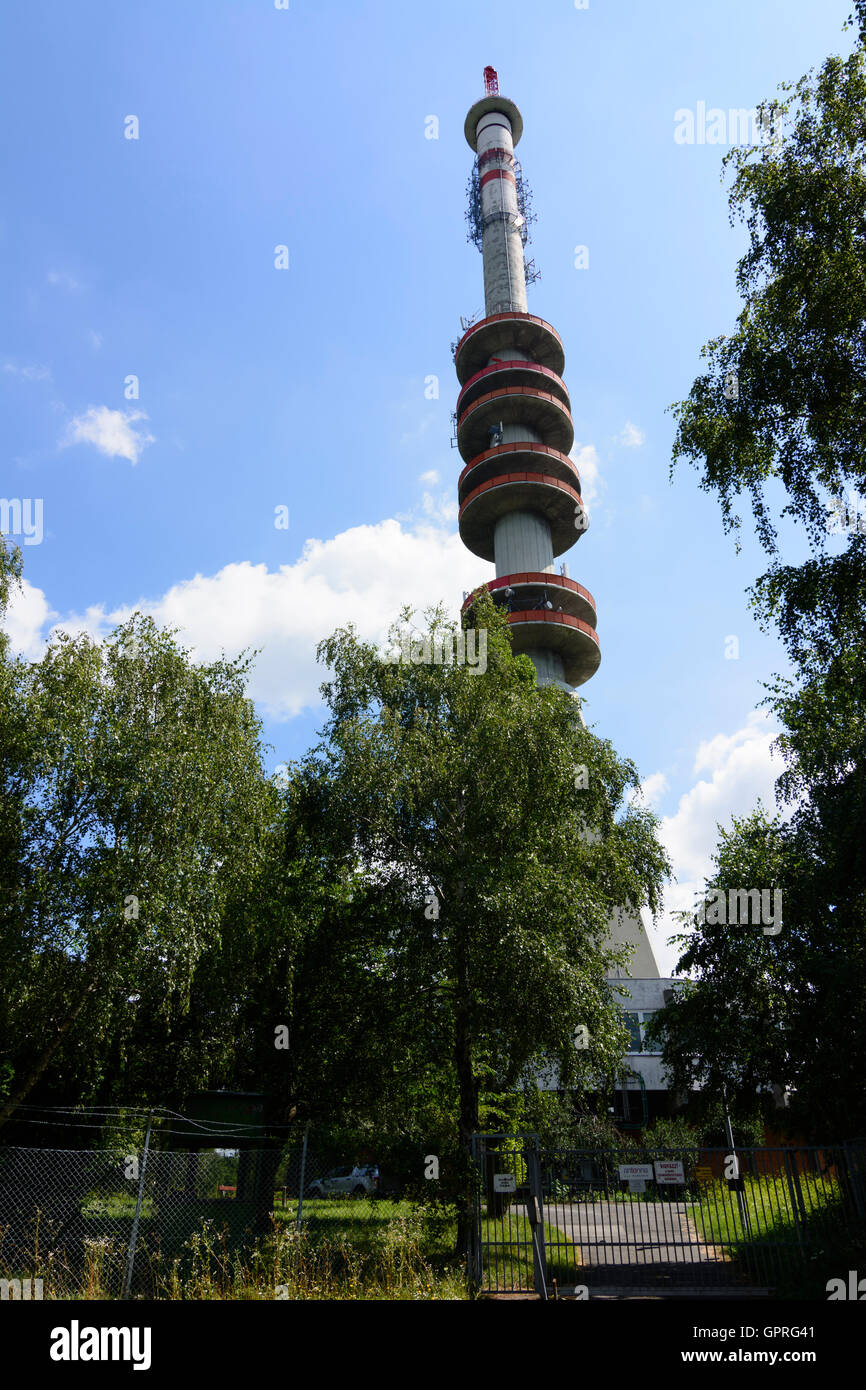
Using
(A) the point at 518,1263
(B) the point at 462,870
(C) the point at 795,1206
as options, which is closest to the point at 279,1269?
(A) the point at 518,1263

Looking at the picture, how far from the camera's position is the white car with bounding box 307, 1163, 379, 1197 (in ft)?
119

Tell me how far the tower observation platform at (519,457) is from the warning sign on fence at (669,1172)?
3976 cm

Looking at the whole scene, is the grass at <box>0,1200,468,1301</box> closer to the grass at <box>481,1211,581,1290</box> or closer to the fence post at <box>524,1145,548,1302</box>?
the grass at <box>481,1211,581,1290</box>

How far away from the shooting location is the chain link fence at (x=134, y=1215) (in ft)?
40.2

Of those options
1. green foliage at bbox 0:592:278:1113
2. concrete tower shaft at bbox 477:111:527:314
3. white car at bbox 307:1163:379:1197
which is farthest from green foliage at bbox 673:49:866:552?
concrete tower shaft at bbox 477:111:527:314

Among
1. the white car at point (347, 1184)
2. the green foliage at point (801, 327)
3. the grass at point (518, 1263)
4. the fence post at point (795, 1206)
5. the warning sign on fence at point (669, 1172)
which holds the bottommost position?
the white car at point (347, 1184)

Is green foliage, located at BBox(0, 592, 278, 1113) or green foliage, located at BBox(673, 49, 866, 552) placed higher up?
green foliage, located at BBox(673, 49, 866, 552)

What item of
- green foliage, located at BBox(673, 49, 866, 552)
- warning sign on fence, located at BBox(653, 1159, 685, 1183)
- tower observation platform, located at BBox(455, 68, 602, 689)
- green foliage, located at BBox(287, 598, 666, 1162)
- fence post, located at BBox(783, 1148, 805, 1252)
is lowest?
fence post, located at BBox(783, 1148, 805, 1252)

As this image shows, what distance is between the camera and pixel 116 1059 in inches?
867

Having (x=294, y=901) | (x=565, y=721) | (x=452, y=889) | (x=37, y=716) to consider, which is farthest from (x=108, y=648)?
(x=565, y=721)

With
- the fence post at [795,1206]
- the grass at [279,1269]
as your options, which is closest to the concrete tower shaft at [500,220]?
the fence post at [795,1206]

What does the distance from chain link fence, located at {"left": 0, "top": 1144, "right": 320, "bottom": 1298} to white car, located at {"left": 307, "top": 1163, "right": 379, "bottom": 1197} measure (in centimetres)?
1856

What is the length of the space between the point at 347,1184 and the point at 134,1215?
100ft

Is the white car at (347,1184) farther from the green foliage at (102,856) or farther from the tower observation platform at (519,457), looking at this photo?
the tower observation platform at (519,457)
